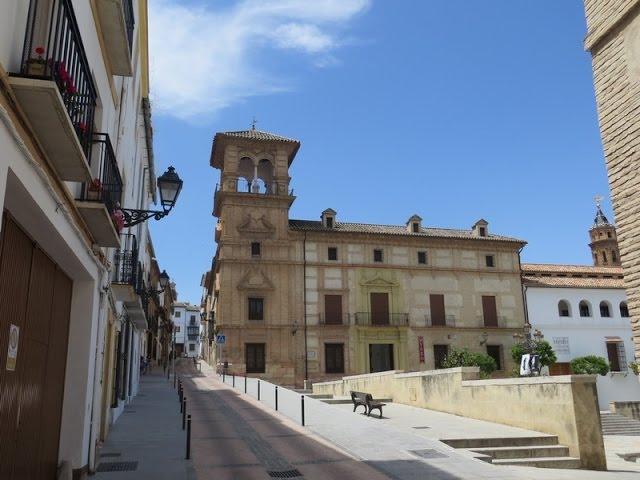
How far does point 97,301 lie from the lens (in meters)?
8.81

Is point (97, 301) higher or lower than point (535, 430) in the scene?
higher

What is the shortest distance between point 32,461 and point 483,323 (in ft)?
131

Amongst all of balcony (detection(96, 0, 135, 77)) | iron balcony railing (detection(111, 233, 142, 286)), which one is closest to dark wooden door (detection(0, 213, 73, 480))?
balcony (detection(96, 0, 135, 77))

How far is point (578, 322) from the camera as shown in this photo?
43156 mm

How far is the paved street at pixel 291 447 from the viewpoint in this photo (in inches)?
380

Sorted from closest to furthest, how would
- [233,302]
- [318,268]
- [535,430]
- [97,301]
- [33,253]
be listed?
[33,253] < [97,301] < [535,430] < [233,302] < [318,268]

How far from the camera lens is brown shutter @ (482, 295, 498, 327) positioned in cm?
4316

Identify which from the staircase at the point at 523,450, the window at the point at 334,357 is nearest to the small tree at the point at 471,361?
the window at the point at 334,357

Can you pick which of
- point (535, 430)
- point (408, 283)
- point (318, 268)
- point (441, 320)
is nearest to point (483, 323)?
point (441, 320)

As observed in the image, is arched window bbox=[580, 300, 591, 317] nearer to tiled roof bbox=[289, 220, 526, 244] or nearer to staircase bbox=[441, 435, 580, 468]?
tiled roof bbox=[289, 220, 526, 244]

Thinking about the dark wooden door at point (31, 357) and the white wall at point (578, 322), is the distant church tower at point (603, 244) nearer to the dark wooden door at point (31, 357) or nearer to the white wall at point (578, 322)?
the white wall at point (578, 322)

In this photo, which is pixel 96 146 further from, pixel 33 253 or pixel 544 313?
pixel 544 313

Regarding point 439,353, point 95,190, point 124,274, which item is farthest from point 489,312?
point 95,190

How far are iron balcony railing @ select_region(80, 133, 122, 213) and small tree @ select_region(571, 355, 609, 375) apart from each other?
121 feet
